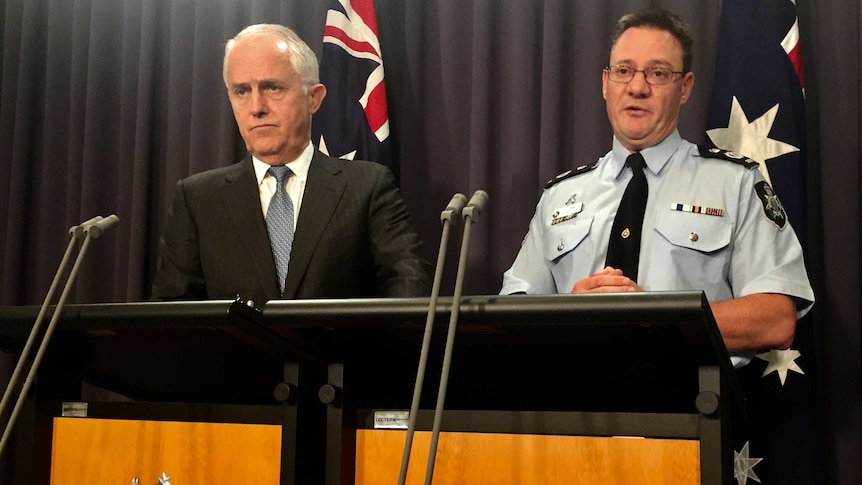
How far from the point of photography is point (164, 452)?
1.77 m

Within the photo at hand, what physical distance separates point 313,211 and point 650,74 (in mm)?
933

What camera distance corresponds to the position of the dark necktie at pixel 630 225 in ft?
7.88

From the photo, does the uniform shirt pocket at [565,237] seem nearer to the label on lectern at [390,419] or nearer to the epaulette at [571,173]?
the epaulette at [571,173]

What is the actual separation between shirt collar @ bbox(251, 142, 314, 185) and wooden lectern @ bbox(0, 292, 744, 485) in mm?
788

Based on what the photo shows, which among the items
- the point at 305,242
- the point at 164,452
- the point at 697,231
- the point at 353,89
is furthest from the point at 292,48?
the point at 164,452

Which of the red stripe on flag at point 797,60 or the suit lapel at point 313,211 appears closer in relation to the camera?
the suit lapel at point 313,211

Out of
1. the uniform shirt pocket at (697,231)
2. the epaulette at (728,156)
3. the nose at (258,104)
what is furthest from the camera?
the nose at (258,104)

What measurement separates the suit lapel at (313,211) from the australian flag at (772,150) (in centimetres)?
110

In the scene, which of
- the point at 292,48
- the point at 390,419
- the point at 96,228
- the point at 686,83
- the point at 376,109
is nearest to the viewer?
the point at 390,419

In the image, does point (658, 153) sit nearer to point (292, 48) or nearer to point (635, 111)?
point (635, 111)

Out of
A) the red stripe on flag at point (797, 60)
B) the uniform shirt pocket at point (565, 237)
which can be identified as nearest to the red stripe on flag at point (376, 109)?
the uniform shirt pocket at point (565, 237)

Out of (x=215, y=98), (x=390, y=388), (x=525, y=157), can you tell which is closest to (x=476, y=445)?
(x=390, y=388)

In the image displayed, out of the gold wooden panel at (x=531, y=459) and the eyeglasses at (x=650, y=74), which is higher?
the eyeglasses at (x=650, y=74)

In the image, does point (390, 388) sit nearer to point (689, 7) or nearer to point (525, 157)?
point (525, 157)
